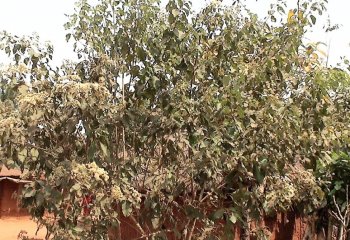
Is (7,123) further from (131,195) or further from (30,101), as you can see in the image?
(131,195)

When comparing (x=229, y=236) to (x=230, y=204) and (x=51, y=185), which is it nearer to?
(x=230, y=204)

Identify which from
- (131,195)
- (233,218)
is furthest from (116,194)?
(233,218)

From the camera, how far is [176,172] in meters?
4.70

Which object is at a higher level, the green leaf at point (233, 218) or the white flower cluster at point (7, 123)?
the white flower cluster at point (7, 123)

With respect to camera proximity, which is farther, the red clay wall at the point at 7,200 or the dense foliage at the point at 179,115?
the red clay wall at the point at 7,200

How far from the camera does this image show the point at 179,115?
439cm

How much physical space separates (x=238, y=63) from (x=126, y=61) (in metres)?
0.96

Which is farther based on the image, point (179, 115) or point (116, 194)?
point (179, 115)

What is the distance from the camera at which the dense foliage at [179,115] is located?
13.6ft

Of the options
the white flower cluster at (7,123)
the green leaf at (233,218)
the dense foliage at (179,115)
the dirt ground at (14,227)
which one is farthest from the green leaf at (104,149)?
the dirt ground at (14,227)

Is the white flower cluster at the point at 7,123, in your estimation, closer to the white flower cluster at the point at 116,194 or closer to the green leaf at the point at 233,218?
the white flower cluster at the point at 116,194

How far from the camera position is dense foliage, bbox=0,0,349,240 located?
414 centimetres

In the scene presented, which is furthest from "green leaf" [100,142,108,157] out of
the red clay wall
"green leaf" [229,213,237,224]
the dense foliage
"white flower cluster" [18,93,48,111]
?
the red clay wall

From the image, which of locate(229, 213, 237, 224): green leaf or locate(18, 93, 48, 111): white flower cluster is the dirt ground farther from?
locate(18, 93, 48, 111): white flower cluster
